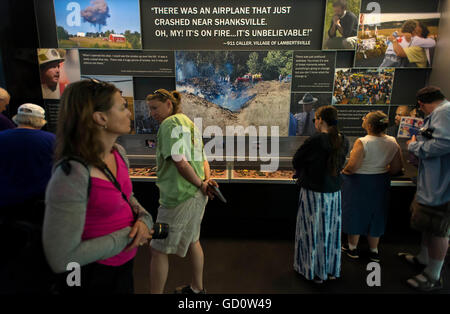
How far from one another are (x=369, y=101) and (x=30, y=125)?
3.90 m

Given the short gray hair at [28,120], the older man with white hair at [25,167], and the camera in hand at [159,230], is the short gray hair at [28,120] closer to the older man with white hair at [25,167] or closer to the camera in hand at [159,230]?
the older man with white hair at [25,167]

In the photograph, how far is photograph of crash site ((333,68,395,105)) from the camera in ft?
11.4

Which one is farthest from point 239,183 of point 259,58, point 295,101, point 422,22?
point 422,22

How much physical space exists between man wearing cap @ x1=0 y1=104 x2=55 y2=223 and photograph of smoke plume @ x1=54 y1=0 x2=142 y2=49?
1.82 metres

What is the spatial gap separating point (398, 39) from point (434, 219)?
7.72ft

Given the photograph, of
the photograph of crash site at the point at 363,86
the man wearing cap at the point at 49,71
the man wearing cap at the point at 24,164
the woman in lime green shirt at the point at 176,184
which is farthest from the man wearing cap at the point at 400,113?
the man wearing cap at the point at 49,71

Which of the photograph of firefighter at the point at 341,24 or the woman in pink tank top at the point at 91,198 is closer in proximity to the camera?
the woman in pink tank top at the point at 91,198

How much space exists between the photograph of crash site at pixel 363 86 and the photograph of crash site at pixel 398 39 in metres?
0.15

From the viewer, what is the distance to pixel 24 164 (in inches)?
80.5

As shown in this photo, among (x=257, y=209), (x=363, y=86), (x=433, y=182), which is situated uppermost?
(x=363, y=86)

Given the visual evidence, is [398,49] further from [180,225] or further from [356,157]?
[180,225]

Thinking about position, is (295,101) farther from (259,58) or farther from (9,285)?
(9,285)

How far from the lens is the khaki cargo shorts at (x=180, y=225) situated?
1.99 metres

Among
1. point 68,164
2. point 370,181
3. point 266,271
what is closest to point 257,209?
point 266,271
